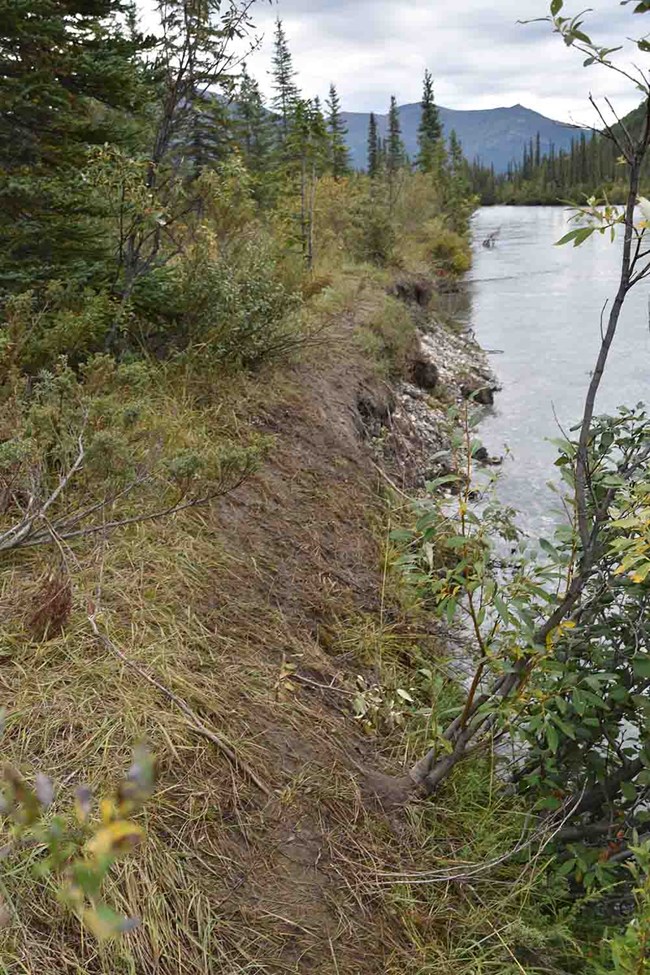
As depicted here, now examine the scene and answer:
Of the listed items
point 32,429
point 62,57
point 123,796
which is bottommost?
point 32,429

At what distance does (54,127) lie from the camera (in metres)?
4.73

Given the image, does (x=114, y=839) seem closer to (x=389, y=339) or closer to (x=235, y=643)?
(x=235, y=643)

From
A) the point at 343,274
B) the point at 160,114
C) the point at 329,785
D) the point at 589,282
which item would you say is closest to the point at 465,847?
the point at 329,785

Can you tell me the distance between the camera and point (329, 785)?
2471 millimetres

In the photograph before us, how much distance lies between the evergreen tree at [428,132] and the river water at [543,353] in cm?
1470

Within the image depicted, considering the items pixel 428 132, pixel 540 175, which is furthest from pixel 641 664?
pixel 540 175

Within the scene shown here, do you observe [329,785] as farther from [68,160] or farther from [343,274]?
[343,274]

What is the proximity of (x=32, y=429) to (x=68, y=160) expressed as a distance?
2.59 m

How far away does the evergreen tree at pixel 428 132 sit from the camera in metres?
38.2

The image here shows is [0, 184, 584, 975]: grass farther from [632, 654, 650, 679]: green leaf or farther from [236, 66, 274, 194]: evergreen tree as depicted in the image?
[236, 66, 274, 194]: evergreen tree

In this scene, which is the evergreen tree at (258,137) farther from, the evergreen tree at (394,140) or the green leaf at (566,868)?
the green leaf at (566,868)

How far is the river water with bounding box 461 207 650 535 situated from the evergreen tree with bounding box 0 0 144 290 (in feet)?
10.2

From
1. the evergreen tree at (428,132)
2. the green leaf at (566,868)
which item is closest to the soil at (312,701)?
the green leaf at (566,868)

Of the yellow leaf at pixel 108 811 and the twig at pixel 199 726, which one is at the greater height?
the yellow leaf at pixel 108 811
